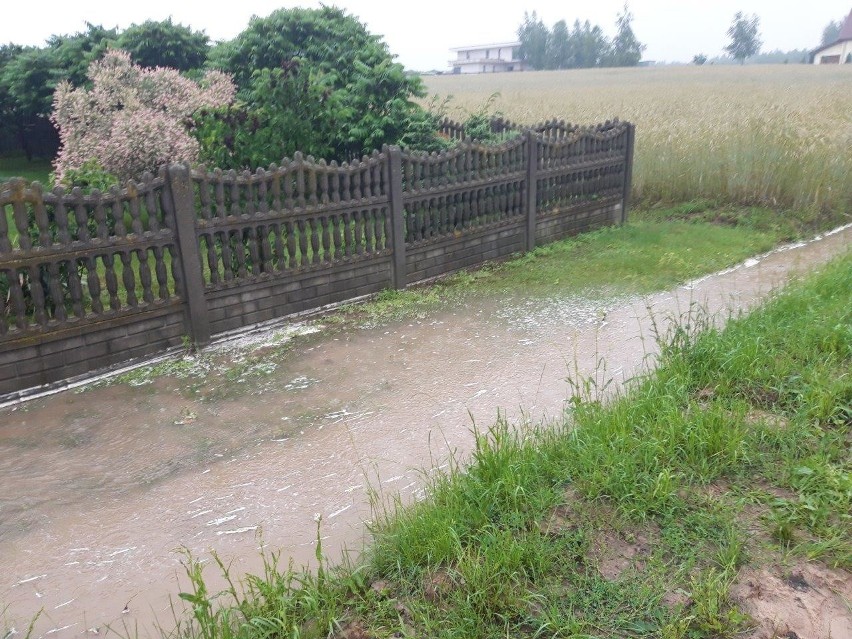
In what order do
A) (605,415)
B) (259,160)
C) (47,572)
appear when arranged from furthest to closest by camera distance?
(259,160) → (605,415) → (47,572)

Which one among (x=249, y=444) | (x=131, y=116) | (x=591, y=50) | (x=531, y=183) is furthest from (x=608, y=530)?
(x=591, y=50)

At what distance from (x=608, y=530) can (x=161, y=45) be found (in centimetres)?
1671

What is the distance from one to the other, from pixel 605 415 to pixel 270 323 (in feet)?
11.8

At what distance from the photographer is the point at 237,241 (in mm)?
6441

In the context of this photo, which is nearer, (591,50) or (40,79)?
(40,79)

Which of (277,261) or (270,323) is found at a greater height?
(277,261)

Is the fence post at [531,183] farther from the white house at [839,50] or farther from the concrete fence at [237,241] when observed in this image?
the white house at [839,50]

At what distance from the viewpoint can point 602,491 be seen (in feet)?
12.1

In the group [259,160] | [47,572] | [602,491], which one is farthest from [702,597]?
[259,160]

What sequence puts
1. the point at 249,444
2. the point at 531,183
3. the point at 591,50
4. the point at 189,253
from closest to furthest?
the point at 249,444 < the point at 189,253 < the point at 531,183 < the point at 591,50

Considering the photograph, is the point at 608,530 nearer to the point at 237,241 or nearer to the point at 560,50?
the point at 237,241

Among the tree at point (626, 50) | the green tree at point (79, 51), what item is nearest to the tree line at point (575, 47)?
the tree at point (626, 50)

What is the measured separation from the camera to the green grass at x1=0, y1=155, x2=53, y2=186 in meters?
17.3

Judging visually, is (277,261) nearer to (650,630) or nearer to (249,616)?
(249,616)
